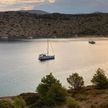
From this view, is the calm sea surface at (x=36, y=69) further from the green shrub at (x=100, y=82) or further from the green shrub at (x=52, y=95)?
the green shrub at (x=52, y=95)

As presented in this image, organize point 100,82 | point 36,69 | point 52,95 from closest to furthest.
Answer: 1. point 52,95
2. point 100,82
3. point 36,69

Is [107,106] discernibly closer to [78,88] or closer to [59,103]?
[59,103]

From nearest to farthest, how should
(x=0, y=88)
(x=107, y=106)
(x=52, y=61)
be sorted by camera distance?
1. (x=107, y=106)
2. (x=0, y=88)
3. (x=52, y=61)

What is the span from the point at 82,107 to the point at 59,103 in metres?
3.28

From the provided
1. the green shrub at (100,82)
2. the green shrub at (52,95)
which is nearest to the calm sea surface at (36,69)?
the green shrub at (100,82)

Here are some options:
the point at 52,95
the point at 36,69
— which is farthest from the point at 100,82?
the point at 36,69

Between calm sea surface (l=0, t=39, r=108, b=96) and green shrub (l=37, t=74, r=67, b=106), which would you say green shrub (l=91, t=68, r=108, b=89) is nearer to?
green shrub (l=37, t=74, r=67, b=106)

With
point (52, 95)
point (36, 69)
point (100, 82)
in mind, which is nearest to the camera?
point (52, 95)

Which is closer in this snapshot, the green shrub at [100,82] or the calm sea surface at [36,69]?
the green shrub at [100,82]

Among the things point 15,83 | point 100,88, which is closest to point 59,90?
point 100,88

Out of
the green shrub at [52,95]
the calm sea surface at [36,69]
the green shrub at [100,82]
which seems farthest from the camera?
the calm sea surface at [36,69]

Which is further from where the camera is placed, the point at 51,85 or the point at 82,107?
the point at 51,85

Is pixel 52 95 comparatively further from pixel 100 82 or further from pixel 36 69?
pixel 36 69

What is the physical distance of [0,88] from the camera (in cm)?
5194
